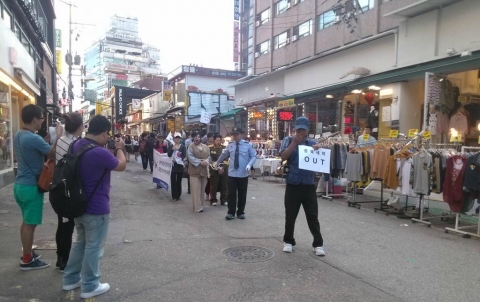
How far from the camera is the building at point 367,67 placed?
9766 mm

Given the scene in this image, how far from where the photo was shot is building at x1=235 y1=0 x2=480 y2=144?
9766mm

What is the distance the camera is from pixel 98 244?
11.6ft

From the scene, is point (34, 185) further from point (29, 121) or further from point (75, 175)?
point (75, 175)

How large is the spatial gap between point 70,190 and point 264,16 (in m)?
29.6

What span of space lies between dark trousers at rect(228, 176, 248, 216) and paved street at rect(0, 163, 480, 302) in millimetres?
311

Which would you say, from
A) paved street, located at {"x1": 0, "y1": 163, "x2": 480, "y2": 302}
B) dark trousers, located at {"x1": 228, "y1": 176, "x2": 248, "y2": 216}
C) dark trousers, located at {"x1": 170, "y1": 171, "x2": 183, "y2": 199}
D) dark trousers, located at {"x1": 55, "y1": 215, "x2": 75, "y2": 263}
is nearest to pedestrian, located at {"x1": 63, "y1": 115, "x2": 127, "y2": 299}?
paved street, located at {"x1": 0, "y1": 163, "x2": 480, "y2": 302}

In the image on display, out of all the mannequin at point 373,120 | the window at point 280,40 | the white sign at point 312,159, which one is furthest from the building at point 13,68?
the window at point 280,40

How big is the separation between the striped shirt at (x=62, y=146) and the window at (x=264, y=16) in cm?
2773

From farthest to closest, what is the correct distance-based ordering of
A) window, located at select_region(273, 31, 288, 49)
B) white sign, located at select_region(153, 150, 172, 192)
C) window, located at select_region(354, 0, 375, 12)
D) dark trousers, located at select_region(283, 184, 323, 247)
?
window, located at select_region(273, 31, 288, 49) < window, located at select_region(354, 0, 375, 12) < white sign, located at select_region(153, 150, 172, 192) < dark trousers, located at select_region(283, 184, 323, 247)

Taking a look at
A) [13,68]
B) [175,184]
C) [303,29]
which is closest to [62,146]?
[175,184]

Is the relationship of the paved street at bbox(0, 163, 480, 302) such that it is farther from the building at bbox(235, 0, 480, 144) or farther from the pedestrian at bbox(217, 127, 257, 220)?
the building at bbox(235, 0, 480, 144)

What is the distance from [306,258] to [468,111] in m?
8.43

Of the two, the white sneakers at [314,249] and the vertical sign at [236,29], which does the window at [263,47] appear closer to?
the vertical sign at [236,29]

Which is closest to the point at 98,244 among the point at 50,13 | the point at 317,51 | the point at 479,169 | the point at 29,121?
the point at 29,121
